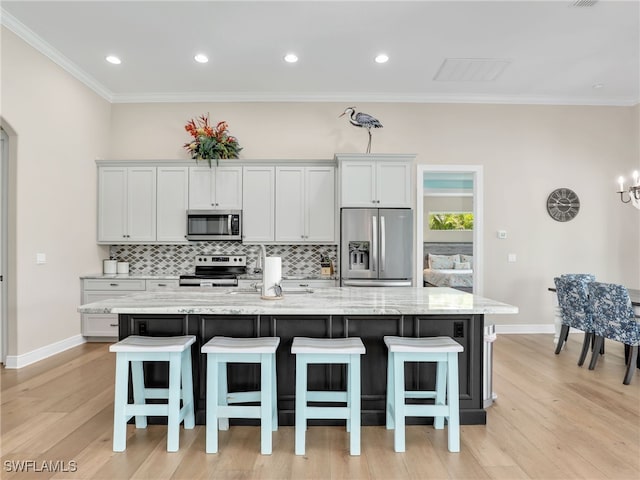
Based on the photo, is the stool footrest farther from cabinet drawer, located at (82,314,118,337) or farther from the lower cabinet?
cabinet drawer, located at (82,314,118,337)

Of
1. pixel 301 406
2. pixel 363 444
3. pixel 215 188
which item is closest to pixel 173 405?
pixel 301 406

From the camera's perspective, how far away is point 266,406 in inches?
89.5

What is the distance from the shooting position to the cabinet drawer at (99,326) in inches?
188

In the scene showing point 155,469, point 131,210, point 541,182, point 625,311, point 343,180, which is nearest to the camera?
point 155,469

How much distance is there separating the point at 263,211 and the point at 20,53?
2.92 metres

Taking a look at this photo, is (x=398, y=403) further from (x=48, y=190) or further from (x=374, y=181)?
(x=48, y=190)

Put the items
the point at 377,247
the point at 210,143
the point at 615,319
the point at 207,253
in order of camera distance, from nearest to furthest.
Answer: the point at 615,319 → the point at 377,247 → the point at 210,143 → the point at 207,253

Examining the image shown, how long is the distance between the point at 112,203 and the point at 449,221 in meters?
8.23

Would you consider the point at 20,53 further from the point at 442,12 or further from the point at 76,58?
the point at 442,12

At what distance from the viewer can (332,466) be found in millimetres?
2154

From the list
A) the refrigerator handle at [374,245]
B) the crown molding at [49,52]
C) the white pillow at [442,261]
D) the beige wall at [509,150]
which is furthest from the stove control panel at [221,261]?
the white pillow at [442,261]

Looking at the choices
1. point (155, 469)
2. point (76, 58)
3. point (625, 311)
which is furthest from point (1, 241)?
point (625, 311)

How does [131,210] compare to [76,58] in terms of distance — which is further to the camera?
[131,210]

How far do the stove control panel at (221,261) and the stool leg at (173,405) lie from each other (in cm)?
301
